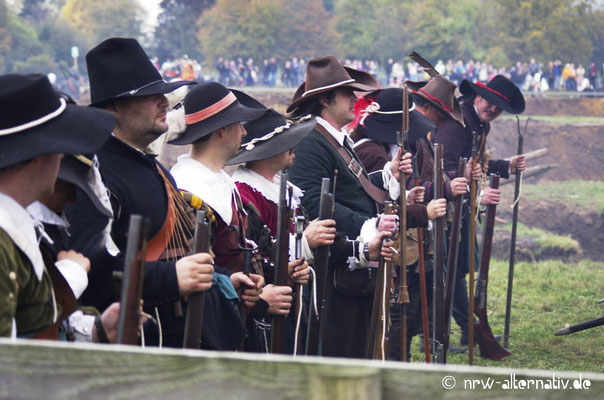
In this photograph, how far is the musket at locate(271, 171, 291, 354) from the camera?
158 inches

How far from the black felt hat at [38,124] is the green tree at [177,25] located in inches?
2414

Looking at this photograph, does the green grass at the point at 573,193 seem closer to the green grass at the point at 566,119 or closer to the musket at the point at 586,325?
the green grass at the point at 566,119

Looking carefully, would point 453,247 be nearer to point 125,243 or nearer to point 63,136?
point 125,243

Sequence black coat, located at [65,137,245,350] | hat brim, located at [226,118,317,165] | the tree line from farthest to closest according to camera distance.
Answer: the tree line, hat brim, located at [226,118,317,165], black coat, located at [65,137,245,350]

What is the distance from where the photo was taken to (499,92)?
8102 mm

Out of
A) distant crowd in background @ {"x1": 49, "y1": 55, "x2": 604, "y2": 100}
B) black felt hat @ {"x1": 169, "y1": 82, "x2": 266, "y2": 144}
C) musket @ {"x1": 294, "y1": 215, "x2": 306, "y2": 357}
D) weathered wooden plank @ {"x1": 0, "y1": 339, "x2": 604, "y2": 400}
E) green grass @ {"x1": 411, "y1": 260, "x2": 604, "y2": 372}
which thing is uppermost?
distant crowd in background @ {"x1": 49, "y1": 55, "x2": 604, "y2": 100}

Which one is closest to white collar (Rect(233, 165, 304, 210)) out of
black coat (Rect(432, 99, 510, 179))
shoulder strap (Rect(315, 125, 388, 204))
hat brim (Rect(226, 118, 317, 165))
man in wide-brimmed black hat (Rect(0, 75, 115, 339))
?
hat brim (Rect(226, 118, 317, 165))

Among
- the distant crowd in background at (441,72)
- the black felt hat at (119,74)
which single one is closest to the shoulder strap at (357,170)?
the black felt hat at (119,74)

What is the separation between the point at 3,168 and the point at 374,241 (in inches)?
115

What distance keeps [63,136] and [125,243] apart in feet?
2.53

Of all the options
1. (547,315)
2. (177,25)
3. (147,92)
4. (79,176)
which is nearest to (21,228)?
(79,176)

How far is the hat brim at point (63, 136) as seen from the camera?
2.42 m

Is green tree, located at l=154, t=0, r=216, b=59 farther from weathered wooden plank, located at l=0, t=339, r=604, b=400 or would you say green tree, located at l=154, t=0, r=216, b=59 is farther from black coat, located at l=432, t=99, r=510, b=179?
weathered wooden plank, located at l=0, t=339, r=604, b=400

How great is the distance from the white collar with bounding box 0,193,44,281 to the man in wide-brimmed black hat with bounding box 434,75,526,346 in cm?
531
